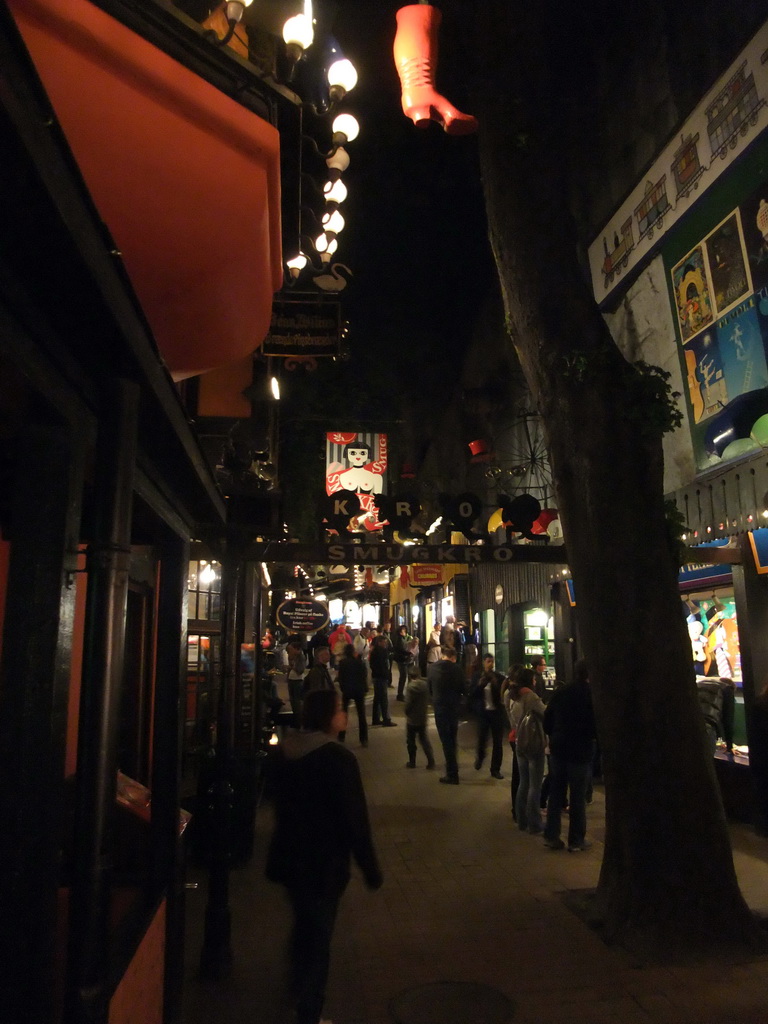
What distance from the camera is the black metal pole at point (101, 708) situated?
7.41ft

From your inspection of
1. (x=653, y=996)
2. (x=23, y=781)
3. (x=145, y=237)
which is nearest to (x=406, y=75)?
(x=145, y=237)

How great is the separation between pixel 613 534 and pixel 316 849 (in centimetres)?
342

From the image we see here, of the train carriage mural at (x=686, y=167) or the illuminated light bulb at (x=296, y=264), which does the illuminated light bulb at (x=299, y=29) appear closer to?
the illuminated light bulb at (x=296, y=264)

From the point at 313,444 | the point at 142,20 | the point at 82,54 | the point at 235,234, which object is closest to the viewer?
the point at 82,54

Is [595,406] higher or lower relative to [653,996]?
higher

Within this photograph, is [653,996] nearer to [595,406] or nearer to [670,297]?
[595,406]

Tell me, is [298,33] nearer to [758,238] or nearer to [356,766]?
[356,766]

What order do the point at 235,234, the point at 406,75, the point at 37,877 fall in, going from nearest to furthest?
the point at 37,877, the point at 235,234, the point at 406,75

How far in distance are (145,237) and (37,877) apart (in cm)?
358

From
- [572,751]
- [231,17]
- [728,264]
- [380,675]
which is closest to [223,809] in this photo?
[572,751]

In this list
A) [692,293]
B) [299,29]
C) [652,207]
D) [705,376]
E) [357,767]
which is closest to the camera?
[357,767]

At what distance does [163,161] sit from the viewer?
4270 millimetres

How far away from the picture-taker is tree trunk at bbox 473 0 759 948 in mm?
5562

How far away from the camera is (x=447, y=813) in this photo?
9.99 meters
